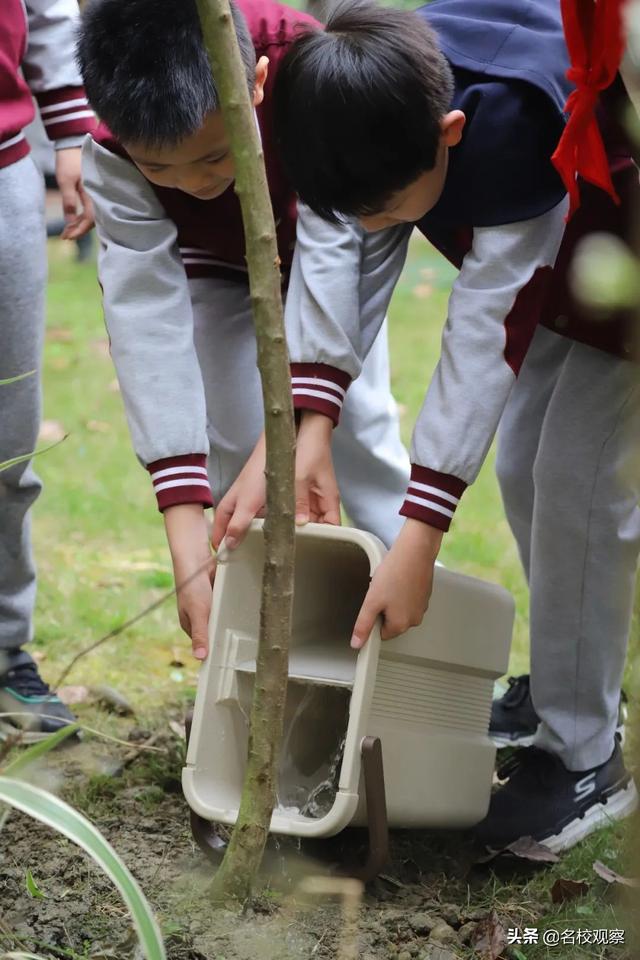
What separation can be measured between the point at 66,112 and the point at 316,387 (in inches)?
30.6

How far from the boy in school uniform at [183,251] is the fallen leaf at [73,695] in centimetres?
51

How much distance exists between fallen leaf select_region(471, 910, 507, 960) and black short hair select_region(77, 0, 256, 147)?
3.25 feet

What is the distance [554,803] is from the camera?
5.57 ft

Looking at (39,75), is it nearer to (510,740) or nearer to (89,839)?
(510,740)

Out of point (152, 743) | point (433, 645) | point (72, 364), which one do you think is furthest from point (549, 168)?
point (72, 364)

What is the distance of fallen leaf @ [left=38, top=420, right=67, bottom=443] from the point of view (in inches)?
150

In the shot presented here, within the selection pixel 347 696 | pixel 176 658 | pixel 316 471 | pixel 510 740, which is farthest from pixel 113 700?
pixel 316 471

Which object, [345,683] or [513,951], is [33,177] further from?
[513,951]

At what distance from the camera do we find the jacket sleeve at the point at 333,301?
5.09 feet

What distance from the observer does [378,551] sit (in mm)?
1411

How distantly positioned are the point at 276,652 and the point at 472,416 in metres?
0.40

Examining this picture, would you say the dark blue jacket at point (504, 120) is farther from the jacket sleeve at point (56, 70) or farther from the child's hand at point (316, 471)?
the jacket sleeve at point (56, 70)

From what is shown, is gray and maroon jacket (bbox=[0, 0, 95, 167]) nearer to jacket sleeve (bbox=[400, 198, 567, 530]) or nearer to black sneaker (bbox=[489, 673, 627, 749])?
jacket sleeve (bbox=[400, 198, 567, 530])

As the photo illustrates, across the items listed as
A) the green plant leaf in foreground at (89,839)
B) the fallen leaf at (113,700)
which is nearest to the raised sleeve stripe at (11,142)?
the fallen leaf at (113,700)
